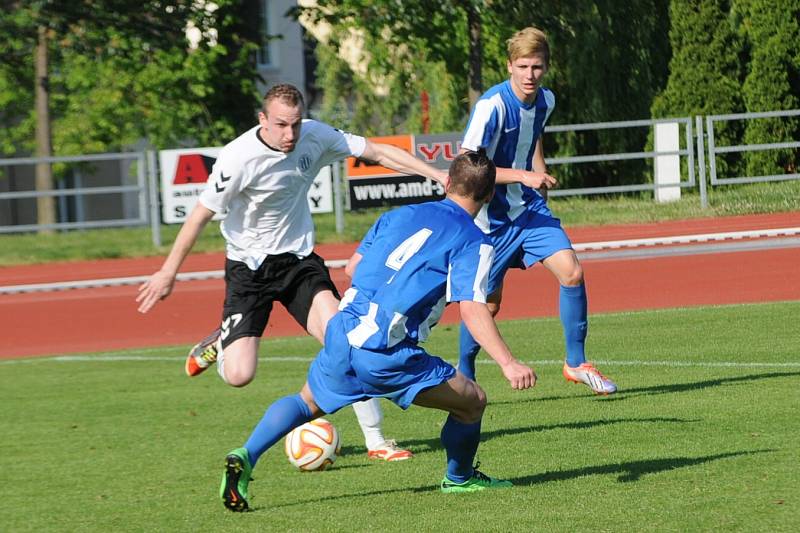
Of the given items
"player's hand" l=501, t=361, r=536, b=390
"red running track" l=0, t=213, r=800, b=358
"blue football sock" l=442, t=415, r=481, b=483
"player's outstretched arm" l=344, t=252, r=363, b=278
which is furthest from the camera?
"red running track" l=0, t=213, r=800, b=358

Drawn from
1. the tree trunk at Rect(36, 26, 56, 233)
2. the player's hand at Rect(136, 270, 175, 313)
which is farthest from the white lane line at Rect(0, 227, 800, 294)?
the player's hand at Rect(136, 270, 175, 313)

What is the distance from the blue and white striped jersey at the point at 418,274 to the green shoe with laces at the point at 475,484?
87cm

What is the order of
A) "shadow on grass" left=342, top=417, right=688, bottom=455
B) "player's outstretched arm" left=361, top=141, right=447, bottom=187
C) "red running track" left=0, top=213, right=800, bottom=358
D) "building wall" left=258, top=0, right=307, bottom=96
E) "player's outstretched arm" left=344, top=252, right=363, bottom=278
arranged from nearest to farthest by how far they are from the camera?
"player's outstretched arm" left=344, top=252, right=363, bottom=278 → "player's outstretched arm" left=361, top=141, right=447, bottom=187 → "shadow on grass" left=342, top=417, right=688, bottom=455 → "red running track" left=0, top=213, right=800, bottom=358 → "building wall" left=258, top=0, right=307, bottom=96

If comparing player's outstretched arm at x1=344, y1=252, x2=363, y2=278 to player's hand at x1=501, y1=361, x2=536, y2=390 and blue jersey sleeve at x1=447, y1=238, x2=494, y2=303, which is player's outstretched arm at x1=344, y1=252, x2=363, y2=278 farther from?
player's hand at x1=501, y1=361, x2=536, y2=390

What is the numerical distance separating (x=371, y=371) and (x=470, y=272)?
613mm

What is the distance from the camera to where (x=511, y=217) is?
9.05 m

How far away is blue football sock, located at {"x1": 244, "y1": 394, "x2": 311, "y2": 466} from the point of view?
6203mm

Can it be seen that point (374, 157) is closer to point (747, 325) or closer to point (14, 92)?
point (747, 325)

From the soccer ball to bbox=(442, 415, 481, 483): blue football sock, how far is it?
113cm

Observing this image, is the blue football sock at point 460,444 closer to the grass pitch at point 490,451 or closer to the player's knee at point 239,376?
the grass pitch at point 490,451

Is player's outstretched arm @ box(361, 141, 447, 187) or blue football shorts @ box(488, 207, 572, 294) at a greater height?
player's outstretched arm @ box(361, 141, 447, 187)

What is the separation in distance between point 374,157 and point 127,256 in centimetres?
1546

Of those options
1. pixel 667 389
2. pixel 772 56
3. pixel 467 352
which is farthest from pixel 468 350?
→ pixel 772 56

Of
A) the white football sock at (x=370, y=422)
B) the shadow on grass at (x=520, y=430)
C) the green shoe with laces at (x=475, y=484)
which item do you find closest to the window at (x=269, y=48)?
the shadow on grass at (x=520, y=430)
